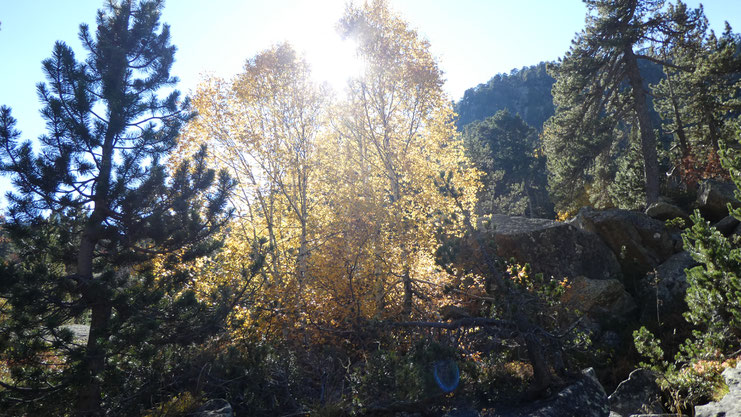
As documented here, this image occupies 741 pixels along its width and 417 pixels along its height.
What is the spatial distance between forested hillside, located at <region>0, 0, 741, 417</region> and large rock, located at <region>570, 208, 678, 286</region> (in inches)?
2.9

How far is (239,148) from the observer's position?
11.3 meters

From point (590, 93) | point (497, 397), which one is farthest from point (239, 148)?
point (590, 93)

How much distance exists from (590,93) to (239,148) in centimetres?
1505

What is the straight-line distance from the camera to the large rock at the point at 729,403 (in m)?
4.89

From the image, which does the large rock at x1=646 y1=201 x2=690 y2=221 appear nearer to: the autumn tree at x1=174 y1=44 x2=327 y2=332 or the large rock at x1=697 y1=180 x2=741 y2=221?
the large rock at x1=697 y1=180 x2=741 y2=221

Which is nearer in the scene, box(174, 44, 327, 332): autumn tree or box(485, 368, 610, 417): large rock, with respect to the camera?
box(485, 368, 610, 417): large rock

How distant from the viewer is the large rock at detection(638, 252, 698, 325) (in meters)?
10.6

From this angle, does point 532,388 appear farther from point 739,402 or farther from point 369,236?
point 369,236

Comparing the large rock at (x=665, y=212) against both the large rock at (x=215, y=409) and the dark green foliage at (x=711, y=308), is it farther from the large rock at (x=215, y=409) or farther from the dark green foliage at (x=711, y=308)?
the large rock at (x=215, y=409)

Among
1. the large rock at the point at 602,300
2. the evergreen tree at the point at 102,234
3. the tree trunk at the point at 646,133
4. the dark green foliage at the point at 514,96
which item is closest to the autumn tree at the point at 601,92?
the tree trunk at the point at 646,133

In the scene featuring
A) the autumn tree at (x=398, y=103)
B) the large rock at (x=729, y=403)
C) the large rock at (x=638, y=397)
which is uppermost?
the autumn tree at (x=398, y=103)

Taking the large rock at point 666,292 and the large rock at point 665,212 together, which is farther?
the large rock at point 665,212

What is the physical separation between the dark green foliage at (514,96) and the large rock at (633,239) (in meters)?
86.6

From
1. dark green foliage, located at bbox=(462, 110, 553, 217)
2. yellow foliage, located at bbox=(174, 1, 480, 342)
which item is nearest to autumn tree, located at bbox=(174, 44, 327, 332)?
yellow foliage, located at bbox=(174, 1, 480, 342)
